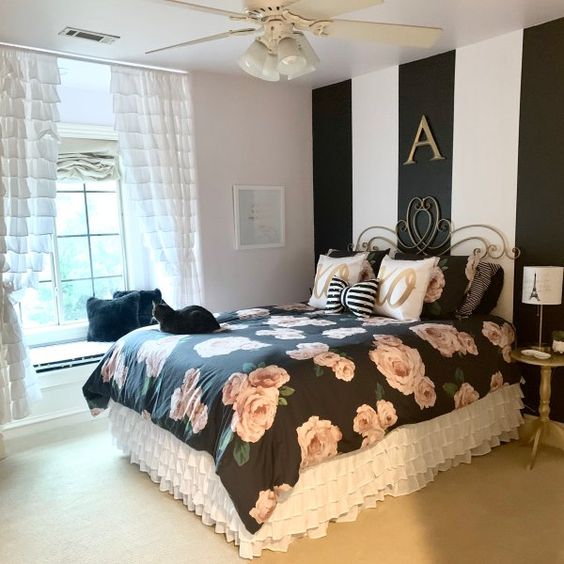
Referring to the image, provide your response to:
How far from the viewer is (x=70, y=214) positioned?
173 inches

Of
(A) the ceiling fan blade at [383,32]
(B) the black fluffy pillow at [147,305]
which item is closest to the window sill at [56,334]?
(B) the black fluffy pillow at [147,305]

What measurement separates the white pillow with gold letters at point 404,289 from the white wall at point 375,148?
81cm

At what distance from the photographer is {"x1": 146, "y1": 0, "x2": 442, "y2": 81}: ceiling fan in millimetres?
2018

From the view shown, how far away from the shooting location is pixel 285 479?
2.23 meters

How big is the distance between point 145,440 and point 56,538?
0.64 meters

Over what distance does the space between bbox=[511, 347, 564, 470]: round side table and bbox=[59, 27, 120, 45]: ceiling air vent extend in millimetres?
2949

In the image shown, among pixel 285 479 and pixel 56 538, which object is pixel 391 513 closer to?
pixel 285 479

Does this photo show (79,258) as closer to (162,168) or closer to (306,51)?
(162,168)

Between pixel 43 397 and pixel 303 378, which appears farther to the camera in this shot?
pixel 43 397

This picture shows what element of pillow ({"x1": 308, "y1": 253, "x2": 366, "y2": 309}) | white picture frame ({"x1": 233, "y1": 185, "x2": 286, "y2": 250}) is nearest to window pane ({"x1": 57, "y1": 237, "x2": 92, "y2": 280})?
white picture frame ({"x1": 233, "y1": 185, "x2": 286, "y2": 250})

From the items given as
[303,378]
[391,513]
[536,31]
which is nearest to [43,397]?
[303,378]

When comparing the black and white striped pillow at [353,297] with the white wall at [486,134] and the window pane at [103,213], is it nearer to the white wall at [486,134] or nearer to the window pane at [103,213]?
the white wall at [486,134]

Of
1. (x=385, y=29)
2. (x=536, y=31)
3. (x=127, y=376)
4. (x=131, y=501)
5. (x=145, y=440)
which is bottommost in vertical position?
(x=131, y=501)

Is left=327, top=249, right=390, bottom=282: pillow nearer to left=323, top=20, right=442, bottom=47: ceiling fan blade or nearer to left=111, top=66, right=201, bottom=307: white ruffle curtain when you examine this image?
left=111, top=66, right=201, bottom=307: white ruffle curtain
